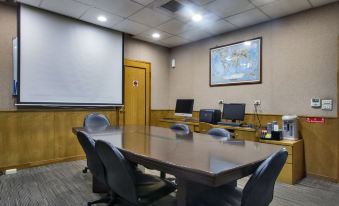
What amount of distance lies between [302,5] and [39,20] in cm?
437

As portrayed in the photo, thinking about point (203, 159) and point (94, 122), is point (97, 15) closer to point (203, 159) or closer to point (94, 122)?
point (94, 122)

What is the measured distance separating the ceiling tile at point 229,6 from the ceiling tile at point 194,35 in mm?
952

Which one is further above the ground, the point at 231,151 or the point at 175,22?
the point at 175,22

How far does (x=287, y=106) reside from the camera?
3.70 meters

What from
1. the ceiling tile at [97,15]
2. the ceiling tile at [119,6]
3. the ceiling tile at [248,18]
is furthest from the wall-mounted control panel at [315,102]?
the ceiling tile at [97,15]

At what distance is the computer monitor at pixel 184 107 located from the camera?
499 centimetres

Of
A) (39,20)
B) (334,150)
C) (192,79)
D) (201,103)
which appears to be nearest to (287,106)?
(334,150)

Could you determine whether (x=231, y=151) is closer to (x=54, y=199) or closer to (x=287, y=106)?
(x=54, y=199)

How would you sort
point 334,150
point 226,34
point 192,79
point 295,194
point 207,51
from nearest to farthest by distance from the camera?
1. point 295,194
2. point 334,150
3. point 226,34
4. point 207,51
5. point 192,79

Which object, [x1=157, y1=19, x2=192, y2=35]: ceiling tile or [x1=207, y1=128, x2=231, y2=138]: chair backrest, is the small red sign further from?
[x1=157, y1=19, x2=192, y2=35]: ceiling tile

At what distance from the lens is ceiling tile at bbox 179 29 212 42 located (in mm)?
4559

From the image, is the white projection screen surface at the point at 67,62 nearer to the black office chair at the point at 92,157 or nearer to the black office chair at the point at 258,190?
the black office chair at the point at 92,157

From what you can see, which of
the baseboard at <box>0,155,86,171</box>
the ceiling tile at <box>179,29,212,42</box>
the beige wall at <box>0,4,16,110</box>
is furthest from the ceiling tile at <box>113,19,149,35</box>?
the baseboard at <box>0,155,86,171</box>

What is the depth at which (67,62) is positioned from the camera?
4.00 meters
